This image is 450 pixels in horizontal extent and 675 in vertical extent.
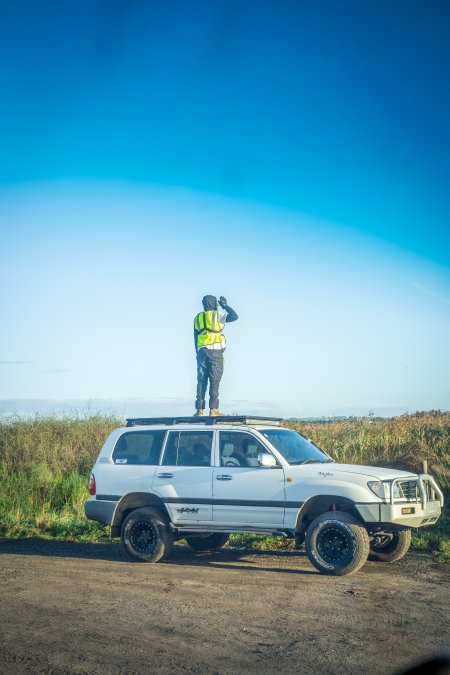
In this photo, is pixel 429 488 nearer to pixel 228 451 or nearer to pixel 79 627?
pixel 228 451

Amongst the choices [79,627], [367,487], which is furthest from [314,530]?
[79,627]

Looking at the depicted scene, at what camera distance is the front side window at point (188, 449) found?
476 inches

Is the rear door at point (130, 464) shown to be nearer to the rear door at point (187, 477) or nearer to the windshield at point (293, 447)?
the rear door at point (187, 477)

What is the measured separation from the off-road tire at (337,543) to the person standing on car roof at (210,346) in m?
6.92

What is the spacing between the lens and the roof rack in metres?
12.2

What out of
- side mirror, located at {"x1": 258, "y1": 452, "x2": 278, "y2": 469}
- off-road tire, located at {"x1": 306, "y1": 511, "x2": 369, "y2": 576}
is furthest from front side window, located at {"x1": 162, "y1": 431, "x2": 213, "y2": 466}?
off-road tire, located at {"x1": 306, "y1": 511, "x2": 369, "y2": 576}

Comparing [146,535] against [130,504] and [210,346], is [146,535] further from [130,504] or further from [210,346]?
[210,346]

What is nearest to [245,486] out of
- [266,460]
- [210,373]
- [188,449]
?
[266,460]

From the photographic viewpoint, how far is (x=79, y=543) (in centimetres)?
1462

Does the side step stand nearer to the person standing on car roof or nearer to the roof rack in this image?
the roof rack

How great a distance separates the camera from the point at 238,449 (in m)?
12.0

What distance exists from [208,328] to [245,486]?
6.29 m

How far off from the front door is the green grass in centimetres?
245

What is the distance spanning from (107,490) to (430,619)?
5996mm
